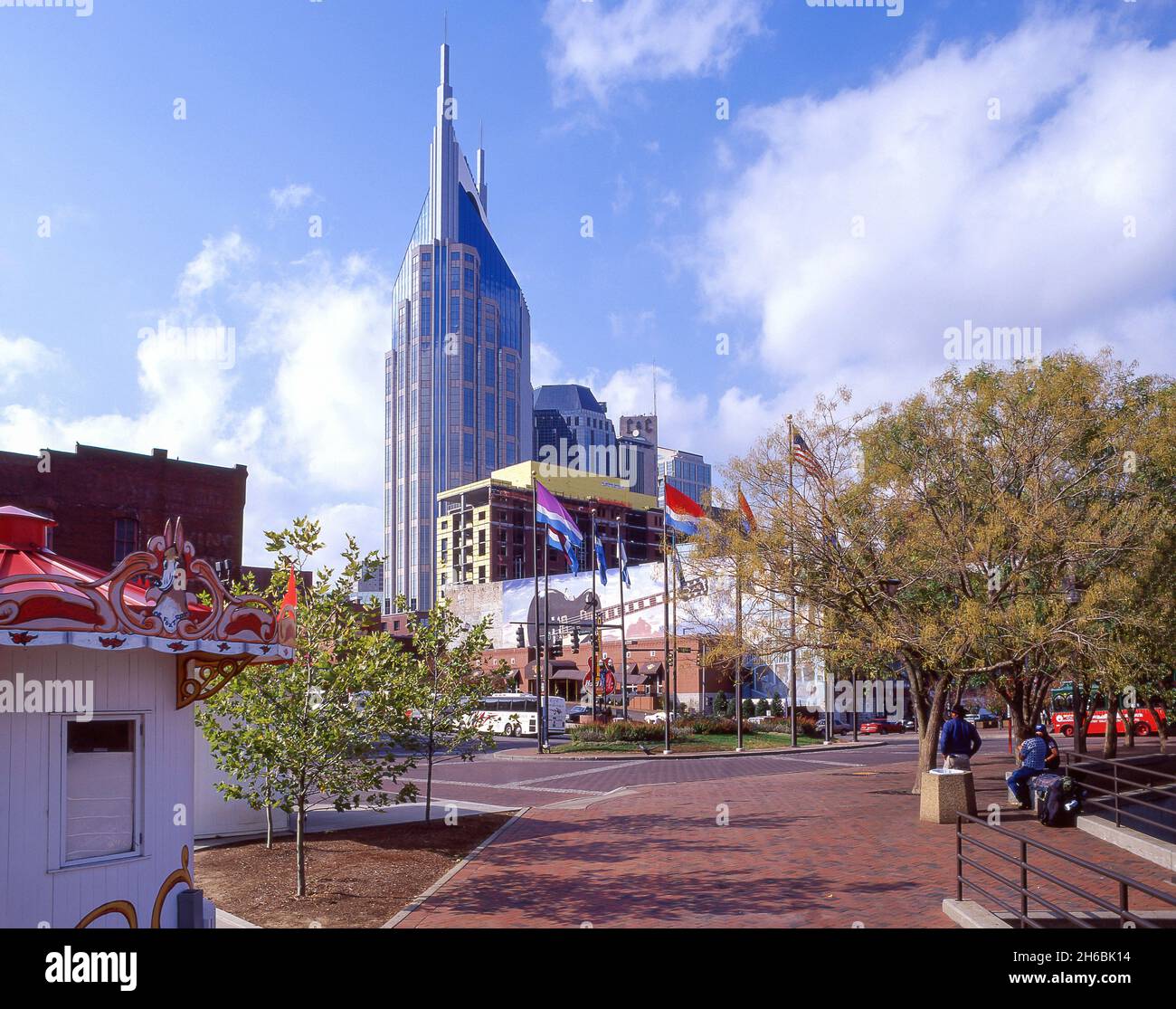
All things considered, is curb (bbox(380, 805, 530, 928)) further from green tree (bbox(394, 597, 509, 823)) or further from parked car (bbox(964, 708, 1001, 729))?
parked car (bbox(964, 708, 1001, 729))

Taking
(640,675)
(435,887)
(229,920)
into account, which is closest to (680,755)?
(435,887)

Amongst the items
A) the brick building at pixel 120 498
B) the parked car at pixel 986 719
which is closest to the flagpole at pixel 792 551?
the brick building at pixel 120 498

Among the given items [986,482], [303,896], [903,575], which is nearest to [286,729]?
[303,896]

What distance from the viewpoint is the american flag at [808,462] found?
21.0m

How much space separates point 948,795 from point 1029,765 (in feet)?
5.97

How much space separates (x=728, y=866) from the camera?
14.0 metres

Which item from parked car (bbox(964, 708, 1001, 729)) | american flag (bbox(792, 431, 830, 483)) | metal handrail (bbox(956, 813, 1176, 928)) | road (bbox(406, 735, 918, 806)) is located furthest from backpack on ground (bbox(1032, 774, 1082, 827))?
parked car (bbox(964, 708, 1001, 729))

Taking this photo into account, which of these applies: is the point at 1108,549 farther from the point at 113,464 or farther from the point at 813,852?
the point at 113,464

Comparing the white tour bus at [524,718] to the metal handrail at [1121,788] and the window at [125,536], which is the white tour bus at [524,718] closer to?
the window at [125,536]

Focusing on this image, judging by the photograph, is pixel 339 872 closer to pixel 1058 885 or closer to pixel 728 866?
pixel 728 866

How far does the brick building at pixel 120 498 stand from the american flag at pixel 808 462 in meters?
31.0

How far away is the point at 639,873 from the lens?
44.9 ft

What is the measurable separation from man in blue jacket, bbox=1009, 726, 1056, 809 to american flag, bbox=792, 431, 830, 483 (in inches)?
253

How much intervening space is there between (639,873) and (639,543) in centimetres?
12450
